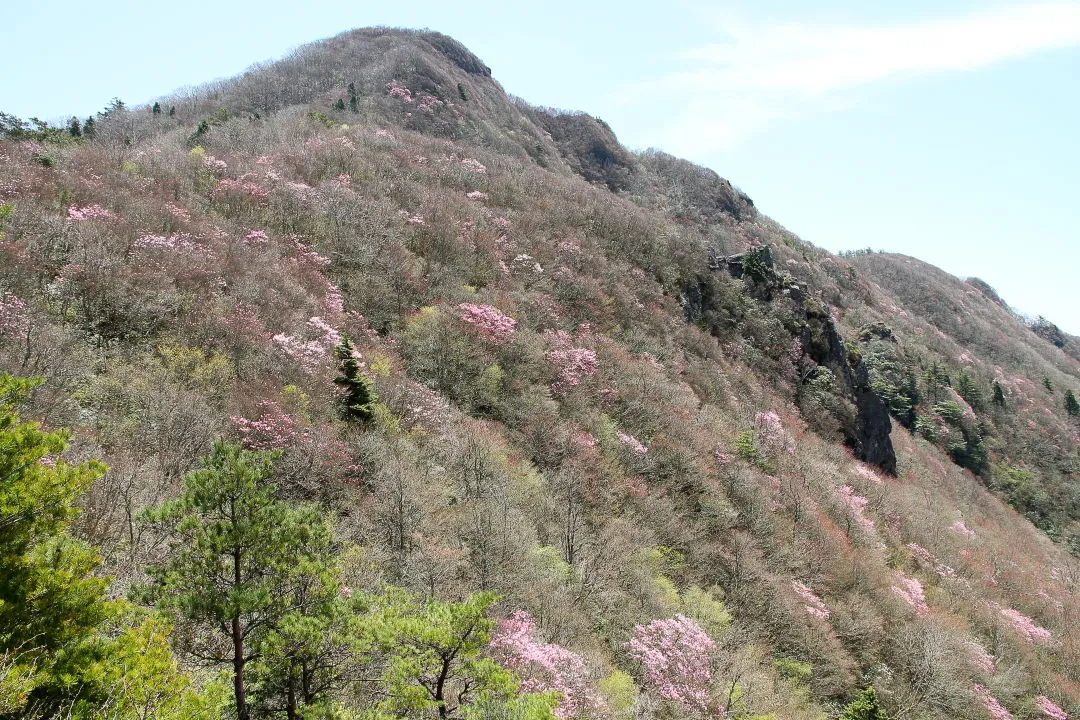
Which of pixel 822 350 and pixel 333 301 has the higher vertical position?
pixel 822 350

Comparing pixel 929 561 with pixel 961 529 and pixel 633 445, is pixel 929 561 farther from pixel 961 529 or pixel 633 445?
pixel 633 445

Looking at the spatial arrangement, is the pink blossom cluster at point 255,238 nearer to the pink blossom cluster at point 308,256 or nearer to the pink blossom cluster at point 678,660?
the pink blossom cluster at point 308,256

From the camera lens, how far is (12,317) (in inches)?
→ 571

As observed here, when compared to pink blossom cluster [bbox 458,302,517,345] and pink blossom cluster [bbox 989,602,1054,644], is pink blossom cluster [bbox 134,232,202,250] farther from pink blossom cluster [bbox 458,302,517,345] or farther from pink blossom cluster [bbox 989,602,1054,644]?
pink blossom cluster [bbox 989,602,1054,644]

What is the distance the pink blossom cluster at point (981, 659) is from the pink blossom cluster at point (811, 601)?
24.8 feet

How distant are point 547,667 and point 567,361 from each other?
20.0 meters

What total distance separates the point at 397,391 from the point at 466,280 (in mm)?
14307

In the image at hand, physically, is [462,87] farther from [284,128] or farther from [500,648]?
[500,648]

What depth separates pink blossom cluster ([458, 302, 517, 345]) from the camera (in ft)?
95.0

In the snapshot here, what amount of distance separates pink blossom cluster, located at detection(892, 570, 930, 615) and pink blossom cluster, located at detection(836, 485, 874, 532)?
11.6 feet

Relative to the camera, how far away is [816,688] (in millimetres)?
21375

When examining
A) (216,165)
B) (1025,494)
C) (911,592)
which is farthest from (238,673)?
(1025,494)

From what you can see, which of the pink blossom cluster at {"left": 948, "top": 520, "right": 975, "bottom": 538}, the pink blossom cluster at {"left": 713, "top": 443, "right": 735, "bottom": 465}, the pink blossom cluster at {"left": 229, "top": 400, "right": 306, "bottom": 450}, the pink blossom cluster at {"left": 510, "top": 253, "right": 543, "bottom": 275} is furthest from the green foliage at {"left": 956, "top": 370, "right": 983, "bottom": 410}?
the pink blossom cluster at {"left": 229, "top": 400, "right": 306, "bottom": 450}

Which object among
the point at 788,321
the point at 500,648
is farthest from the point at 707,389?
the point at 500,648
